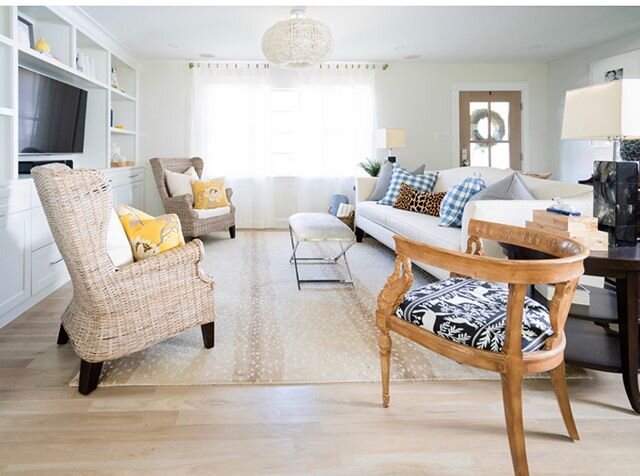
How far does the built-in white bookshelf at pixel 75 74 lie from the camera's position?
3023mm

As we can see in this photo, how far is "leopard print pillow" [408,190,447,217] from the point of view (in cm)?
450

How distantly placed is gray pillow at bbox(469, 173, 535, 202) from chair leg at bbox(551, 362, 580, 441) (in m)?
1.72

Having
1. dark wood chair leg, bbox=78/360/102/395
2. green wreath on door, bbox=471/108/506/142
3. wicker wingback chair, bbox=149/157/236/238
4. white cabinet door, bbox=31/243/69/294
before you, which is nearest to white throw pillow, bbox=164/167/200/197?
wicker wingback chair, bbox=149/157/236/238

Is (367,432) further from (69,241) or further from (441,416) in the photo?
(69,241)

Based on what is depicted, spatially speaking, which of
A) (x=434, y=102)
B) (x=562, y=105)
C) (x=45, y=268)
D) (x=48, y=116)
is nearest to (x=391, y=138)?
(x=434, y=102)

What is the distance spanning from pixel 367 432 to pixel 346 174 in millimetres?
5435

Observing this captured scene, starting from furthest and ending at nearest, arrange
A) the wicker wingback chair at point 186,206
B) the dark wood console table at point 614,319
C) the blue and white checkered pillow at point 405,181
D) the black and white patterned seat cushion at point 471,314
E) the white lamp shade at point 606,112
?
1. the wicker wingback chair at point 186,206
2. the blue and white checkered pillow at point 405,181
3. the white lamp shade at point 606,112
4. the dark wood console table at point 614,319
5. the black and white patterned seat cushion at point 471,314

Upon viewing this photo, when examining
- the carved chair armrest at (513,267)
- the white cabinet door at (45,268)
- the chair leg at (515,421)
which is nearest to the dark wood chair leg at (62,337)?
the white cabinet door at (45,268)

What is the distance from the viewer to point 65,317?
224 cm

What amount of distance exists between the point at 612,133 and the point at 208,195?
14.6 ft

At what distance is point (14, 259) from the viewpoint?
9.59ft

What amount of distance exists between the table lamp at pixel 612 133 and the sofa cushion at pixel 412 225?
1051 millimetres

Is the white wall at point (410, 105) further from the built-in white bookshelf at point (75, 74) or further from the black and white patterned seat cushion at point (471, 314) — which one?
the black and white patterned seat cushion at point (471, 314)

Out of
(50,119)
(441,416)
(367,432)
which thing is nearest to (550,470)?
(441,416)
